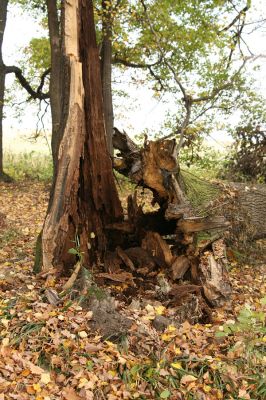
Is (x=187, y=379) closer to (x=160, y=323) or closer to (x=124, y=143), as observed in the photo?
(x=160, y=323)

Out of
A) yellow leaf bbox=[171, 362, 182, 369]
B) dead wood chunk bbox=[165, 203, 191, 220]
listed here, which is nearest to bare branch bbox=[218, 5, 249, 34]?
dead wood chunk bbox=[165, 203, 191, 220]

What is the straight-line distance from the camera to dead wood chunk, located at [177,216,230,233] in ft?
16.9

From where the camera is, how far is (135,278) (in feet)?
17.5

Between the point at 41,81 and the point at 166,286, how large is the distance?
10.1m

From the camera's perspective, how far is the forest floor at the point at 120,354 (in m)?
3.77

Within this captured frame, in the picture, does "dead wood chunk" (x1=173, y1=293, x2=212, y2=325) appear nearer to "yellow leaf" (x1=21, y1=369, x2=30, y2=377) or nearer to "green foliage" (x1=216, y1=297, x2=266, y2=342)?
"green foliage" (x1=216, y1=297, x2=266, y2=342)

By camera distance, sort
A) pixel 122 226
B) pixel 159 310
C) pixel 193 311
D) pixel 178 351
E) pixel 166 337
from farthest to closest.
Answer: pixel 122 226, pixel 193 311, pixel 159 310, pixel 166 337, pixel 178 351

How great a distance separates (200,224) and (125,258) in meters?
1.02

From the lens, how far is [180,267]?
5453mm

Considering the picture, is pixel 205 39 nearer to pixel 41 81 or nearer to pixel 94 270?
pixel 41 81

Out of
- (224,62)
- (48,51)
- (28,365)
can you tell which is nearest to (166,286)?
(28,365)

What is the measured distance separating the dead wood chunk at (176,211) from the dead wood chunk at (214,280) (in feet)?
2.59

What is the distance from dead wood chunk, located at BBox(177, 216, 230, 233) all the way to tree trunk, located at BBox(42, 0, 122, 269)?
0.97 meters

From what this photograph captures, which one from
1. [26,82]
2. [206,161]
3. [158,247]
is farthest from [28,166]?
[158,247]
